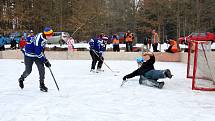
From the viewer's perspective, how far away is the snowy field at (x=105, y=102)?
19.2 feet

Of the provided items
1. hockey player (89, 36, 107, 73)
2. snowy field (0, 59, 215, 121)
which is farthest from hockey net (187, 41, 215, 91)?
hockey player (89, 36, 107, 73)

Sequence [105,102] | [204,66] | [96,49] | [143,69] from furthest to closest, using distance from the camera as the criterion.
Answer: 1. [96,49]
2. [204,66]
3. [143,69]
4. [105,102]

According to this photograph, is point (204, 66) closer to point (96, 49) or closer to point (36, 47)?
point (96, 49)

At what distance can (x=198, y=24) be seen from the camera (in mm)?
34812

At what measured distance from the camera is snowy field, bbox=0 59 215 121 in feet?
19.2

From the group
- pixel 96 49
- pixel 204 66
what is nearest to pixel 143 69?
pixel 204 66

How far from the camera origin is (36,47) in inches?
308

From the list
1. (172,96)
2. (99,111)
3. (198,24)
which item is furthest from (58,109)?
(198,24)

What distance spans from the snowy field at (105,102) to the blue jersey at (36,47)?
84cm

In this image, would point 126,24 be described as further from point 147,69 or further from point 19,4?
point 147,69

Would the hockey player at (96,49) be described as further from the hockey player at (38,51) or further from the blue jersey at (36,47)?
the blue jersey at (36,47)

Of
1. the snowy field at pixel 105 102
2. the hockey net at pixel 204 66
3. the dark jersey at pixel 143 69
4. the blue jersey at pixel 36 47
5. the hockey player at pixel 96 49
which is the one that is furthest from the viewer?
the hockey player at pixel 96 49

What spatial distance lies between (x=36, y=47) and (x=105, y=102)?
2.00 metres

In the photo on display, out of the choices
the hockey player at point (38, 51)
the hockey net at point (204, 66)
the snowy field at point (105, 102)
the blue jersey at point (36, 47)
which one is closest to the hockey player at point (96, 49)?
the snowy field at point (105, 102)
